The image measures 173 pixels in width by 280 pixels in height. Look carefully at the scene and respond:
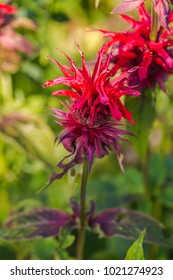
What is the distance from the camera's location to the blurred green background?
4.80ft

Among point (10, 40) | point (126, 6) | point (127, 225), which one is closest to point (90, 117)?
point (126, 6)

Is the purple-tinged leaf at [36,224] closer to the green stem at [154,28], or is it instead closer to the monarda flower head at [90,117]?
the monarda flower head at [90,117]

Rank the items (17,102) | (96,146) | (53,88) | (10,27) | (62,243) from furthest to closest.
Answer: (53,88)
(17,102)
(10,27)
(62,243)
(96,146)

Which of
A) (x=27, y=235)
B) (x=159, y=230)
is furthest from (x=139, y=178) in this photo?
(x=27, y=235)

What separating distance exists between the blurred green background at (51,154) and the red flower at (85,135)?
0.33 meters

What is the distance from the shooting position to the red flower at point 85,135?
951 mm

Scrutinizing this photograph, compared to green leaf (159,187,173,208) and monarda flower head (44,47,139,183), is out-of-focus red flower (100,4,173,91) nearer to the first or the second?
monarda flower head (44,47,139,183)

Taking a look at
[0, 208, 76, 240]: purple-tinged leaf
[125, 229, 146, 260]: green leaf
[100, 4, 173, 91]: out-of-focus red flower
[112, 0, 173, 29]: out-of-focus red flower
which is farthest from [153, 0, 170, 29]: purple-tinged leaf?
[0, 208, 76, 240]: purple-tinged leaf

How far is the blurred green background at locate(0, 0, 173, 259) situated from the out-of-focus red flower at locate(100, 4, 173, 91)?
15 centimetres

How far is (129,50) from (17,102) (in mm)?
683

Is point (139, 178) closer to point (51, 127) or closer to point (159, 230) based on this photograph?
point (51, 127)

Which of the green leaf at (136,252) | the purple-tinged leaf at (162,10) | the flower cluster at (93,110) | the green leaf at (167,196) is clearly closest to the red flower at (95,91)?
the flower cluster at (93,110)

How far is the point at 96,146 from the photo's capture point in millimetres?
954

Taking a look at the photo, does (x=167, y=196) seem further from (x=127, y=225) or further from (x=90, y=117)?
(x=90, y=117)
